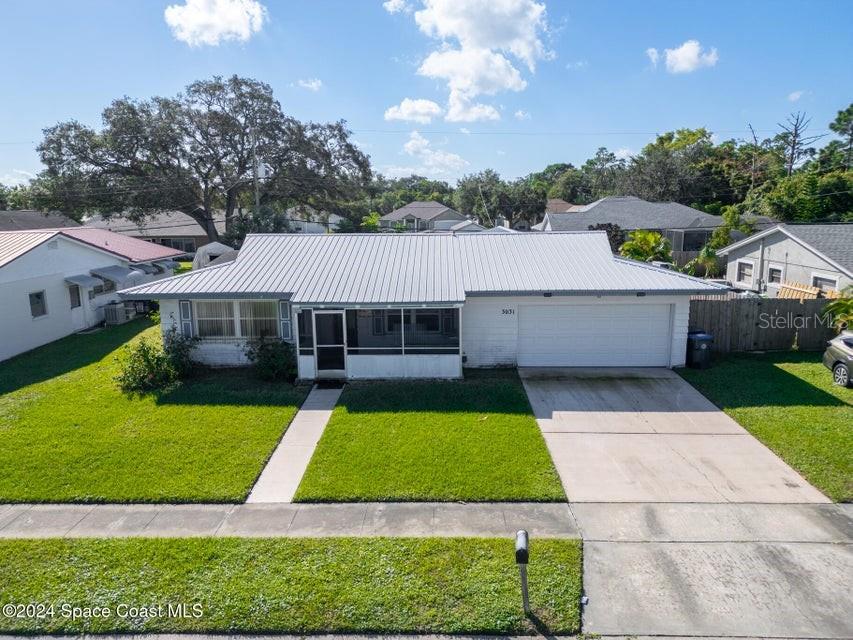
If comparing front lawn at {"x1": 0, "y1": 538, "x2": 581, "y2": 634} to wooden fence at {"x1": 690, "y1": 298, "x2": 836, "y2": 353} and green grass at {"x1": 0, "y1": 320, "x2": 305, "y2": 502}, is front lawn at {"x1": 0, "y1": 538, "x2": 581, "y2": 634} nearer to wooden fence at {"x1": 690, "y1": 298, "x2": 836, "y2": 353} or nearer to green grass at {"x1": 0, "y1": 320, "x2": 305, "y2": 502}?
green grass at {"x1": 0, "y1": 320, "x2": 305, "y2": 502}

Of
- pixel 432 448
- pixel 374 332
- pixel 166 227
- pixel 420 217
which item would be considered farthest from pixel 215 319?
pixel 420 217

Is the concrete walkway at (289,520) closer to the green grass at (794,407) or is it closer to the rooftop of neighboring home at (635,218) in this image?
the green grass at (794,407)

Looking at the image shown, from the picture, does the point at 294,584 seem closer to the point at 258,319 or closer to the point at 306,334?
the point at 306,334

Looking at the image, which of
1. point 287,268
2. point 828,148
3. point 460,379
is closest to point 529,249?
point 460,379

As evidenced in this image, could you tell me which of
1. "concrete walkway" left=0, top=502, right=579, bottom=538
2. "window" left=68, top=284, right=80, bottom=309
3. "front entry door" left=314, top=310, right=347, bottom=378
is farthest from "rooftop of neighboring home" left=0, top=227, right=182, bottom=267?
"concrete walkway" left=0, top=502, right=579, bottom=538

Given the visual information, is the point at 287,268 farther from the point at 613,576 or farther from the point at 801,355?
the point at 801,355
